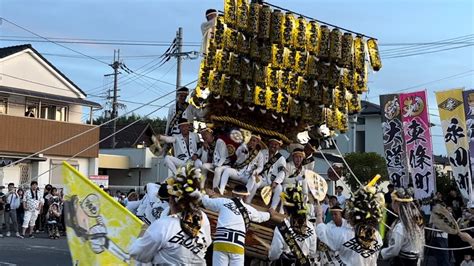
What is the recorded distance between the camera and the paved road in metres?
12.4

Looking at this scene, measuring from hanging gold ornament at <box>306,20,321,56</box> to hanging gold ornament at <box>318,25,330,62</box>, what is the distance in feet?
0.22

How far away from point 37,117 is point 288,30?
2099 cm

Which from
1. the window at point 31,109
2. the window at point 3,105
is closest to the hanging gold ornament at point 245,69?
the window at point 3,105

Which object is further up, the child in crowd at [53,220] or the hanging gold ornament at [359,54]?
the hanging gold ornament at [359,54]

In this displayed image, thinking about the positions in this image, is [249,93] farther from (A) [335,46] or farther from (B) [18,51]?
(B) [18,51]

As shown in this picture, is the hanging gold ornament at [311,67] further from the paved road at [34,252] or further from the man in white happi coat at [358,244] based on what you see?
the paved road at [34,252]

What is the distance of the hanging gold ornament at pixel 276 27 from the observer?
9953 millimetres


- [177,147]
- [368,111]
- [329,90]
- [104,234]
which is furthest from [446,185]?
[104,234]

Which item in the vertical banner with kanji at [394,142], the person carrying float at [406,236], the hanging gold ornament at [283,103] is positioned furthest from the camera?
the vertical banner with kanji at [394,142]

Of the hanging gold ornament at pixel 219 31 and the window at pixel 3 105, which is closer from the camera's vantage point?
the hanging gold ornament at pixel 219 31

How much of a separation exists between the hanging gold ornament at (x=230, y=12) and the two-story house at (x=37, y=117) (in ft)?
58.3

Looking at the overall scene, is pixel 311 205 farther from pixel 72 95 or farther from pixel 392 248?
pixel 72 95

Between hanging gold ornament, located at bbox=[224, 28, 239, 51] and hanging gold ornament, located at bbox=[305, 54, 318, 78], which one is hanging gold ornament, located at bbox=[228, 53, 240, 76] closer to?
hanging gold ornament, located at bbox=[224, 28, 239, 51]

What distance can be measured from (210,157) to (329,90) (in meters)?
2.51
